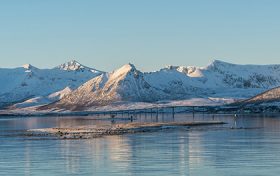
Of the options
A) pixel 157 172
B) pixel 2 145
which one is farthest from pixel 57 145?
pixel 157 172

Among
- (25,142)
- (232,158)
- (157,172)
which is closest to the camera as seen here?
(157,172)

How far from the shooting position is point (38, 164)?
78.2 metres

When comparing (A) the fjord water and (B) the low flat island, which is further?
(B) the low flat island

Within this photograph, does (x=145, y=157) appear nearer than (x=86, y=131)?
Yes

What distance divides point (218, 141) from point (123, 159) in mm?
30445

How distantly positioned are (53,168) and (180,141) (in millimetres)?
40473

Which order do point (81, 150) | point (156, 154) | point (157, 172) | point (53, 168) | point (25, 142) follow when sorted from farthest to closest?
point (25, 142)
point (81, 150)
point (156, 154)
point (53, 168)
point (157, 172)

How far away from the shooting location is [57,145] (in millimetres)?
107312

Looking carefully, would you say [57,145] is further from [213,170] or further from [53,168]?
[213,170]

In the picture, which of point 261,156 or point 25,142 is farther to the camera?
point 25,142

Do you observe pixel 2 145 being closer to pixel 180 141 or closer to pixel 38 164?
pixel 180 141

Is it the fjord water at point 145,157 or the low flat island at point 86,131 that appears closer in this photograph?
the fjord water at point 145,157

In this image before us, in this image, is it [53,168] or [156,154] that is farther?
[156,154]

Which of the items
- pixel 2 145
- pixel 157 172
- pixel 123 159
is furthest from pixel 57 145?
pixel 157 172
